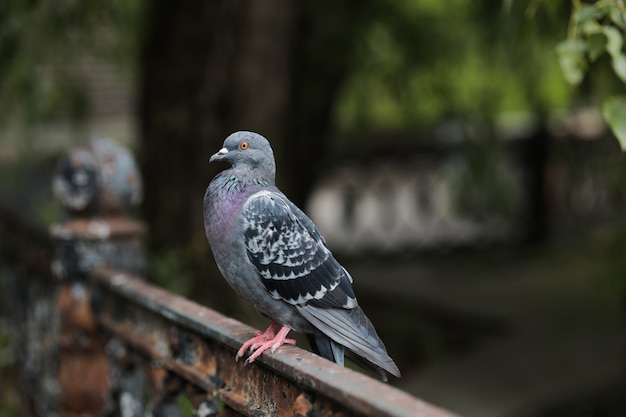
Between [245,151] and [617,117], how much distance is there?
919mm

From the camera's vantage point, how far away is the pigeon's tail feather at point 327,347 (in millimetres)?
1903

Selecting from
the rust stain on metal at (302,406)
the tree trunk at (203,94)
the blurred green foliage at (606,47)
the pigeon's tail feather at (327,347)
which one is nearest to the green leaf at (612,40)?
the blurred green foliage at (606,47)

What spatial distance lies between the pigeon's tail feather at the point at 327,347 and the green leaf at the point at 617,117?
84cm

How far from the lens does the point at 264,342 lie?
1.82m

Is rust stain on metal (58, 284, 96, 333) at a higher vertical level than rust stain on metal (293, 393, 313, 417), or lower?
lower

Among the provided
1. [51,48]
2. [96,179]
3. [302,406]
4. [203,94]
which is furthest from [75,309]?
[51,48]

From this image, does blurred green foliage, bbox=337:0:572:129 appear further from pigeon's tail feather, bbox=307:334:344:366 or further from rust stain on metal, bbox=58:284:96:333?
pigeon's tail feather, bbox=307:334:344:366

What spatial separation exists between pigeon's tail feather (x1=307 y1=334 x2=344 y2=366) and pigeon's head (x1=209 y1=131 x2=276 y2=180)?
42 cm

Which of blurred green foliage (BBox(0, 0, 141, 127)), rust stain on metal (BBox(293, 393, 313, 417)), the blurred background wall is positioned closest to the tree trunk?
the blurred background wall

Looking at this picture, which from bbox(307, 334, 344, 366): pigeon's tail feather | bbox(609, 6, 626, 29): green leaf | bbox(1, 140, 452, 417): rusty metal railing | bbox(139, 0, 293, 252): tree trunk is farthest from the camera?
bbox(139, 0, 293, 252): tree trunk

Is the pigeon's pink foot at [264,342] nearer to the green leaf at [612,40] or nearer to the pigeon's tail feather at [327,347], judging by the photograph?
the pigeon's tail feather at [327,347]

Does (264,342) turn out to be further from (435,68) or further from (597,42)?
(435,68)

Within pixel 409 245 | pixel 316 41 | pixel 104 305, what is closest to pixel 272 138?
pixel 316 41

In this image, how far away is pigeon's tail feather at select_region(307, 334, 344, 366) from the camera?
6.24ft
